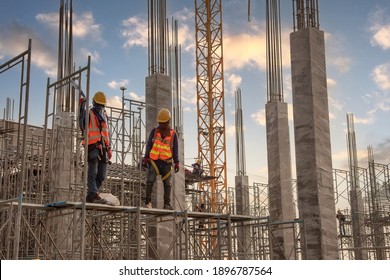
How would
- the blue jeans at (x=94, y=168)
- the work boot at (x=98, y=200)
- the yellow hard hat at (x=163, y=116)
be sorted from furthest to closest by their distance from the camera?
the yellow hard hat at (x=163, y=116), the work boot at (x=98, y=200), the blue jeans at (x=94, y=168)

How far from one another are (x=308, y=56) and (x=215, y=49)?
75.8ft

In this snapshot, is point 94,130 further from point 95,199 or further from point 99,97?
point 95,199

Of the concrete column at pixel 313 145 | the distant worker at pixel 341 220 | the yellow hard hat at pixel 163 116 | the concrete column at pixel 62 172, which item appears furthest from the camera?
the distant worker at pixel 341 220

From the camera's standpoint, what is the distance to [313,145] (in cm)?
1397

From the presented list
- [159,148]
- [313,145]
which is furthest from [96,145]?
[313,145]

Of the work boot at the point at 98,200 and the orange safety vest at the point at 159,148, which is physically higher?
the orange safety vest at the point at 159,148

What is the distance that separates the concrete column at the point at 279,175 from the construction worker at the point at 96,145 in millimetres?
8984

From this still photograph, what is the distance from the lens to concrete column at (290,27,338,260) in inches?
542

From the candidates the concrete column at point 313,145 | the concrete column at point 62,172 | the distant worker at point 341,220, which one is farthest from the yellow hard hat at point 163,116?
the distant worker at point 341,220

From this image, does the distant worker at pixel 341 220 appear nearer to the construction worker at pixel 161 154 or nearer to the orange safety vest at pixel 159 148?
the construction worker at pixel 161 154

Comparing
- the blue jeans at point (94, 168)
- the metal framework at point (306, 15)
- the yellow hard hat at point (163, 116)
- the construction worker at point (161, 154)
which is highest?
the metal framework at point (306, 15)

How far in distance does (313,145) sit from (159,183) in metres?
4.56

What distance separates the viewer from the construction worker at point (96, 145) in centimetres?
1018
